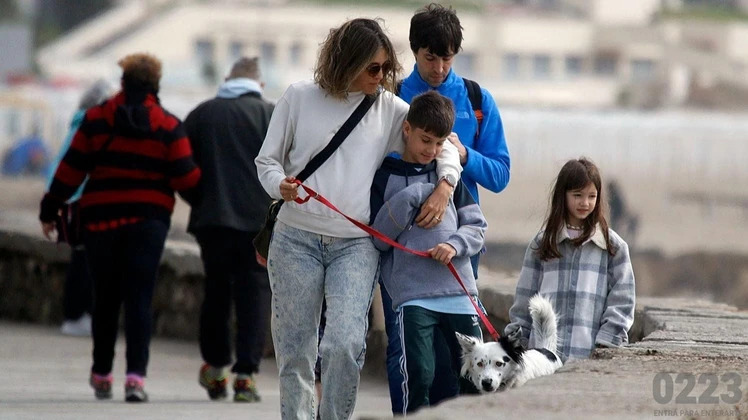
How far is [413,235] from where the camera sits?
17.4 feet

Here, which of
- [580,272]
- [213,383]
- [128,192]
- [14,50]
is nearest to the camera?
[580,272]

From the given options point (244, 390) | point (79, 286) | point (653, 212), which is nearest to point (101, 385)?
point (244, 390)

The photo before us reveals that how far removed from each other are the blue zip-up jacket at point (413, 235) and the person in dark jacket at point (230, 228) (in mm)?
2319

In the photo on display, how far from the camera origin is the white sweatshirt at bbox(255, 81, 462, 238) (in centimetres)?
525

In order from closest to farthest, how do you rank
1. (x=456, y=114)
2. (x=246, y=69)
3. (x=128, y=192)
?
(x=456, y=114)
(x=128, y=192)
(x=246, y=69)

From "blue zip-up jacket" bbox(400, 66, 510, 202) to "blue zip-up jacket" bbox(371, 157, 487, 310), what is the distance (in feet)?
0.86

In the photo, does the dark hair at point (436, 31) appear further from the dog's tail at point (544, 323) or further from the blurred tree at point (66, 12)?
the blurred tree at point (66, 12)

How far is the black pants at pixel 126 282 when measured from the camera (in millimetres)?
7242

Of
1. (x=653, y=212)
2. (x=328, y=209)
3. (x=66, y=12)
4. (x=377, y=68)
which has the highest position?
(x=66, y=12)

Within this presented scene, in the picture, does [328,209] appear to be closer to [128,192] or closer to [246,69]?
[128,192]

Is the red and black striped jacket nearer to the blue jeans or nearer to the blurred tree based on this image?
the blue jeans

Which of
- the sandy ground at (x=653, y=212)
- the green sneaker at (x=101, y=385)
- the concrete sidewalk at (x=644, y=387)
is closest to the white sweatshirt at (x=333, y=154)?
the concrete sidewalk at (x=644, y=387)

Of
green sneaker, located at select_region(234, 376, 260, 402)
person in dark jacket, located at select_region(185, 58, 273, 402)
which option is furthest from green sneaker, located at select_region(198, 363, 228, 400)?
green sneaker, located at select_region(234, 376, 260, 402)

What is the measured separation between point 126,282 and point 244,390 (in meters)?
0.79
